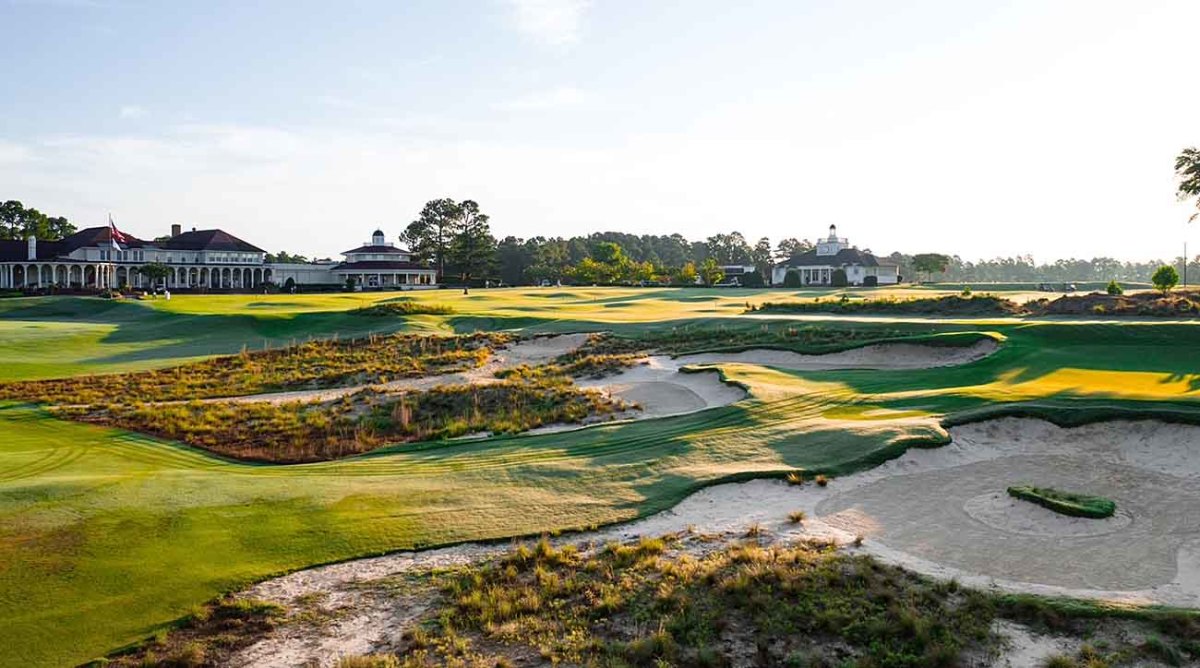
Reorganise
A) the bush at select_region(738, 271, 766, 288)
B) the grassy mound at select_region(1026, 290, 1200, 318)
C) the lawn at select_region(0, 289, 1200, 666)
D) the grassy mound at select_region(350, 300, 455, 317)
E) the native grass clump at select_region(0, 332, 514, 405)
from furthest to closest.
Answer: the bush at select_region(738, 271, 766, 288)
the grassy mound at select_region(350, 300, 455, 317)
the grassy mound at select_region(1026, 290, 1200, 318)
the native grass clump at select_region(0, 332, 514, 405)
the lawn at select_region(0, 289, 1200, 666)

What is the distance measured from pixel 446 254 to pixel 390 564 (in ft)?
343

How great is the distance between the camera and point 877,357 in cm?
2862

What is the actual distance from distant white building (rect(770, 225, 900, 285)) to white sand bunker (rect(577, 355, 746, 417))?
6959 cm

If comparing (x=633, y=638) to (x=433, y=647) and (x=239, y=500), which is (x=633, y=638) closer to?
(x=433, y=647)

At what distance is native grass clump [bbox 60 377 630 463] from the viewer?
72.0 feet

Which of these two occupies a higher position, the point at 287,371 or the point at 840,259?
the point at 840,259

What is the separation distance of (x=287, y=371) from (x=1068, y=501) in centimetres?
3134

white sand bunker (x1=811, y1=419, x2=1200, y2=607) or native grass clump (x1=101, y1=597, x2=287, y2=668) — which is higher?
white sand bunker (x1=811, y1=419, x2=1200, y2=607)

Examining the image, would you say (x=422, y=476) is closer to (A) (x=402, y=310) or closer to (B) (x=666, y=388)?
(B) (x=666, y=388)

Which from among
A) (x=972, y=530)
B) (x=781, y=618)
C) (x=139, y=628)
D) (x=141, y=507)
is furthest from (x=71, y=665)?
(x=972, y=530)

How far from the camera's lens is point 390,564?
11.5 m

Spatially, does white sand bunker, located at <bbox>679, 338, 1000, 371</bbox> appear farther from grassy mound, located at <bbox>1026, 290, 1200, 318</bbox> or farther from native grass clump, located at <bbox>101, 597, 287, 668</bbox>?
native grass clump, located at <bbox>101, 597, 287, 668</bbox>

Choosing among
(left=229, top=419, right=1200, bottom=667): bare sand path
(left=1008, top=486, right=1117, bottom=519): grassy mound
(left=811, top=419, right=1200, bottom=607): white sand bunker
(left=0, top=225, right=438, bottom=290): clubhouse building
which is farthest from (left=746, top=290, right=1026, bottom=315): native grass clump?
(left=0, top=225, right=438, bottom=290): clubhouse building

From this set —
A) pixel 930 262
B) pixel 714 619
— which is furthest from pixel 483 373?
pixel 930 262
